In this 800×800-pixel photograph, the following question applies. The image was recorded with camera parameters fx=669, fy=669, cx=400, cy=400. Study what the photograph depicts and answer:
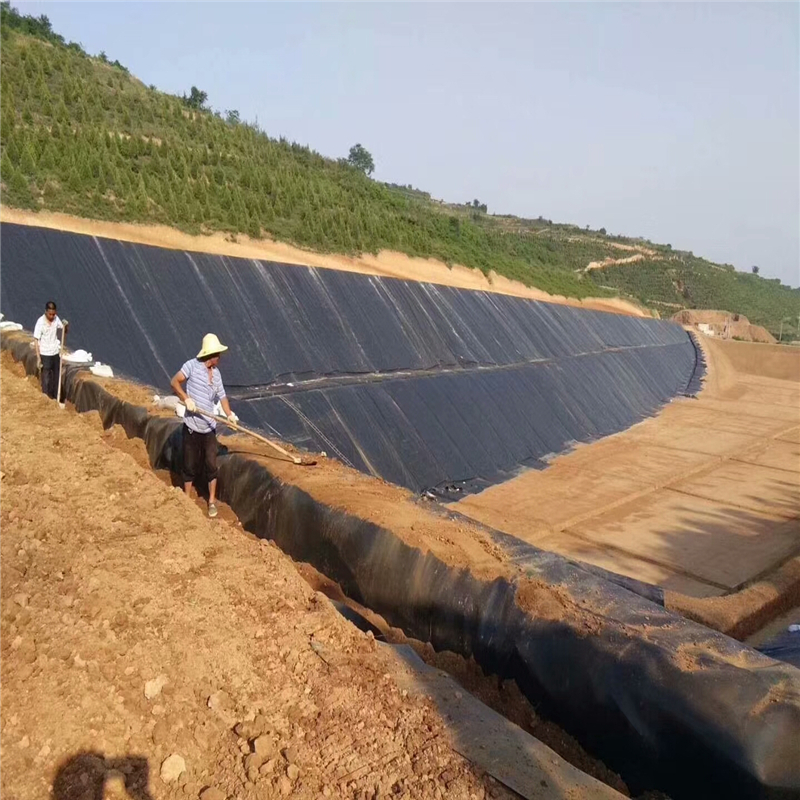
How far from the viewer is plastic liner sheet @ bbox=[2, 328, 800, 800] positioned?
268cm

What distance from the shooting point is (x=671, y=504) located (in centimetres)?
1155

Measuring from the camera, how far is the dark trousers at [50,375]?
24.5 feet

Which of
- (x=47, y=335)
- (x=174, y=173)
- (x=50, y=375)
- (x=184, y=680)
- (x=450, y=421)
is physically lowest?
(x=450, y=421)

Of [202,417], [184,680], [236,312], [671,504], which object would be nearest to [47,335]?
[202,417]

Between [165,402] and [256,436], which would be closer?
[256,436]

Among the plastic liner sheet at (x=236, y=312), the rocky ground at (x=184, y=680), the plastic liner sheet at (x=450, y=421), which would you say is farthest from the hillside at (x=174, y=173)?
the rocky ground at (x=184, y=680)

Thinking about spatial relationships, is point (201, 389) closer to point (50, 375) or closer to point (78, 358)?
point (50, 375)

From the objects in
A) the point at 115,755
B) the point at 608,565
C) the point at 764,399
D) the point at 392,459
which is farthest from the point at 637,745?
the point at 764,399

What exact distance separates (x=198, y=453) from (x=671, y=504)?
8920mm

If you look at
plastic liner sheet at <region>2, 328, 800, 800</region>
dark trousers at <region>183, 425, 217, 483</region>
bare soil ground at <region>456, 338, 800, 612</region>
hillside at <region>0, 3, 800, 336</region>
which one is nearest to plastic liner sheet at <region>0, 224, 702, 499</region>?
bare soil ground at <region>456, 338, 800, 612</region>

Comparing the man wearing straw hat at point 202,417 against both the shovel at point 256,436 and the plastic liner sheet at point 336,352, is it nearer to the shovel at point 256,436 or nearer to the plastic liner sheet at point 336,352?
the shovel at point 256,436

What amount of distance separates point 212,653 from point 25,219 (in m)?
15.1

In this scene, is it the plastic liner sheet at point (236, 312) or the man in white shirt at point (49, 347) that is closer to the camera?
the man in white shirt at point (49, 347)

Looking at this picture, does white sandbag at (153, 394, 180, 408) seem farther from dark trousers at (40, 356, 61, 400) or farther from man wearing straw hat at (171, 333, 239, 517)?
dark trousers at (40, 356, 61, 400)
